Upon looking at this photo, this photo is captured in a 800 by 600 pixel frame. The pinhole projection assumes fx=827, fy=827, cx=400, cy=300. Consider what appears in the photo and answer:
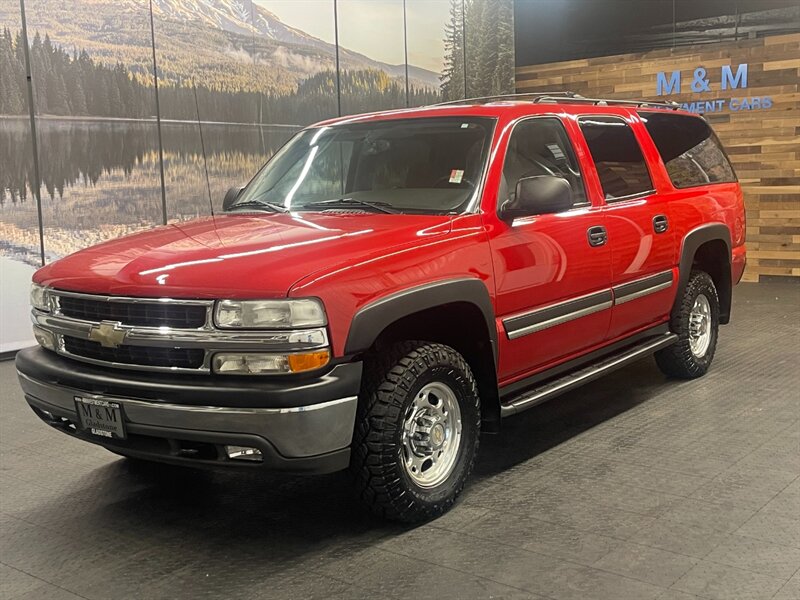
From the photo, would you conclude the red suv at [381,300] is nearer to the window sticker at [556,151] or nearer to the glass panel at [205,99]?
the window sticker at [556,151]

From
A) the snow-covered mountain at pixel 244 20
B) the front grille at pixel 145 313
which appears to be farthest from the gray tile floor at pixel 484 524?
the snow-covered mountain at pixel 244 20

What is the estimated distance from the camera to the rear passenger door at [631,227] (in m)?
4.55

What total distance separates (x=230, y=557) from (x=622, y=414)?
2.62m

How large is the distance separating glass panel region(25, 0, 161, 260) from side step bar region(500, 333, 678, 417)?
5150 millimetres

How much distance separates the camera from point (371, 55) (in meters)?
11.0

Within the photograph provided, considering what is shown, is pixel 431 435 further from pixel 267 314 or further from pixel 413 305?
pixel 267 314

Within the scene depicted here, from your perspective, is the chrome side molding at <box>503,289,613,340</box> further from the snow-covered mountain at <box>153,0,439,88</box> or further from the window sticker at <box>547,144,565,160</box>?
the snow-covered mountain at <box>153,0,439,88</box>

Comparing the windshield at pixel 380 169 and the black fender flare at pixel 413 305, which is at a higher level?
the windshield at pixel 380 169

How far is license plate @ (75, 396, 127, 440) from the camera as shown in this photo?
3.09 meters

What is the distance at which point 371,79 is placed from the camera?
36.0 feet

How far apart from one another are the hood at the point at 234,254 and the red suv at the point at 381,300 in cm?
1

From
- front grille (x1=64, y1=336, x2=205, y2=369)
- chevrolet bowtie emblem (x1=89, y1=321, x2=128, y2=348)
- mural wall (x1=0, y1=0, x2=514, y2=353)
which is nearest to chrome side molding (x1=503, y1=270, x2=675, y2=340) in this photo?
front grille (x1=64, y1=336, x2=205, y2=369)

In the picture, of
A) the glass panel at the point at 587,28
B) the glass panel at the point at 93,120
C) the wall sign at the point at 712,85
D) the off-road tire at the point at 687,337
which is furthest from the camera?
the glass panel at the point at 587,28

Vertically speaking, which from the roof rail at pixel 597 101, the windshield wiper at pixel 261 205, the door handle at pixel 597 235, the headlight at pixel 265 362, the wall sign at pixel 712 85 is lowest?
the headlight at pixel 265 362
